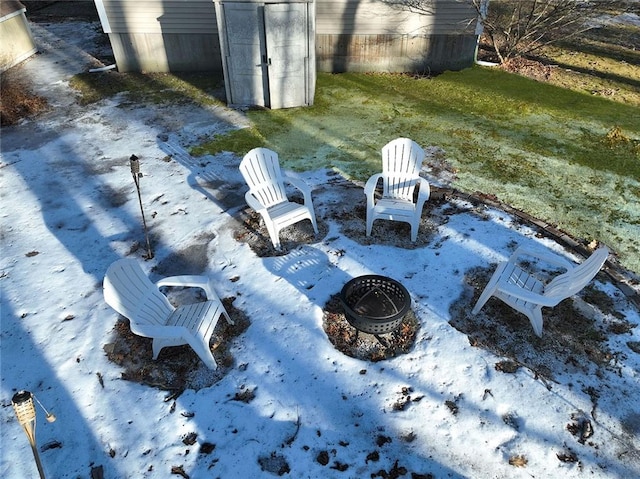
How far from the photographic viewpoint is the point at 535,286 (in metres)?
4.39

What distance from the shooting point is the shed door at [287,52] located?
767 centimetres

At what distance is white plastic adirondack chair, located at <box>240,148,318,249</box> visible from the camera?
17.3 feet

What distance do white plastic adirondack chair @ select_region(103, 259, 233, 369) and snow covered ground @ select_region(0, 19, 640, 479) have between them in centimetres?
38

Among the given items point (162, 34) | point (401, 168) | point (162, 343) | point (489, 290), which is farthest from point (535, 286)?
point (162, 34)

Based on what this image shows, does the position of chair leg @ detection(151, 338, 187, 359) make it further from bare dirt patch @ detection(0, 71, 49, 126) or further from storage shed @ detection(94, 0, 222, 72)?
storage shed @ detection(94, 0, 222, 72)

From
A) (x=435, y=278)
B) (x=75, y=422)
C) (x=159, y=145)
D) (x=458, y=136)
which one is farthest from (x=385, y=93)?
(x=75, y=422)

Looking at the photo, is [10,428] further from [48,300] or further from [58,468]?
[48,300]

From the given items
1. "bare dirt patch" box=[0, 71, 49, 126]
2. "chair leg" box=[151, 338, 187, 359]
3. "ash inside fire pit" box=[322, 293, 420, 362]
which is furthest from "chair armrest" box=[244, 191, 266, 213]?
"bare dirt patch" box=[0, 71, 49, 126]

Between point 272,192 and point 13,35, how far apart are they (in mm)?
9528

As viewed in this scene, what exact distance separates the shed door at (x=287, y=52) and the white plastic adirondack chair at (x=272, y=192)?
3364 millimetres

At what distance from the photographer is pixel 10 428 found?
11.8ft

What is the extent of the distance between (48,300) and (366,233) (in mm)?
3664

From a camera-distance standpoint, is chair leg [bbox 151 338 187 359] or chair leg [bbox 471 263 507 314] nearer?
chair leg [bbox 151 338 187 359]

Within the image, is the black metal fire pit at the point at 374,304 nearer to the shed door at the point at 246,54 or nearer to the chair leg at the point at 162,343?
the chair leg at the point at 162,343
